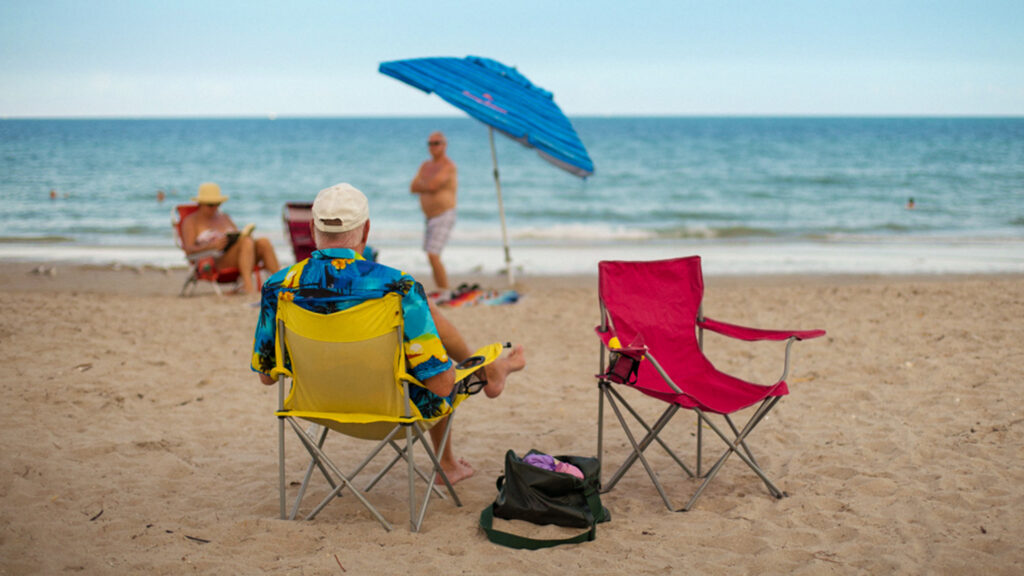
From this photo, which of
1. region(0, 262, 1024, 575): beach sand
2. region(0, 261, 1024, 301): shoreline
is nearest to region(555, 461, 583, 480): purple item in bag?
region(0, 262, 1024, 575): beach sand

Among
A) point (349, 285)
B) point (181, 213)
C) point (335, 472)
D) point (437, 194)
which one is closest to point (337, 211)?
point (349, 285)

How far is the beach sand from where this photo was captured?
249cm

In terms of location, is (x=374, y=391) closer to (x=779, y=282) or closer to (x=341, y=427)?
(x=341, y=427)

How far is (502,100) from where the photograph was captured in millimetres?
5762

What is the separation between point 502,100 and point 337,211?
11.6 feet

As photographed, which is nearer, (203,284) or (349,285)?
(349,285)

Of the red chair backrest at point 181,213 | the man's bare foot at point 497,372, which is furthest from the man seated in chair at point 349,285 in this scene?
the red chair backrest at point 181,213

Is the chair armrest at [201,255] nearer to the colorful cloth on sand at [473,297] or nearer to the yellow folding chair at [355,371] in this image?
the colorful cloth on sand at [473,297]

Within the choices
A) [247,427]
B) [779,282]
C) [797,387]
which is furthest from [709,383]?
[779,282]

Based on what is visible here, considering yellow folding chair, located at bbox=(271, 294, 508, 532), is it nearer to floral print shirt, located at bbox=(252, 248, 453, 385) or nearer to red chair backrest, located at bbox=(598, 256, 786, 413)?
floral print shirt, located at bbox=(252, 248, 453, 385)

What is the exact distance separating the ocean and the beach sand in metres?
4.20

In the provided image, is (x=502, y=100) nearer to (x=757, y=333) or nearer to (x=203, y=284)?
(x=757, y=333)

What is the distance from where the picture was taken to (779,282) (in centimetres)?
843

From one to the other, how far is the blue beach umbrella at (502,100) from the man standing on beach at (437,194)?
4.26 feet
